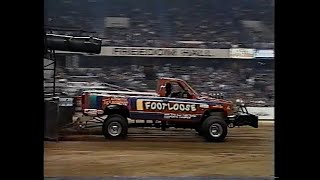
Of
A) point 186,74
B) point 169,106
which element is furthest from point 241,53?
point 169,106

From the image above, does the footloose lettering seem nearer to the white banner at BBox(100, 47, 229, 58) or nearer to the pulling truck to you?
the pulling truck

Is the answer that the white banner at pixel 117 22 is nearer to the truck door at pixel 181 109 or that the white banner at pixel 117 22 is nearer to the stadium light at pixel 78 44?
the stadium light at pixel 78 44

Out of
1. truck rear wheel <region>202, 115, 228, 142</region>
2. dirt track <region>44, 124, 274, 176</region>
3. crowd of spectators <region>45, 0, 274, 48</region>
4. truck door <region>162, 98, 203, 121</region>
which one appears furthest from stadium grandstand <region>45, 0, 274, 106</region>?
dirt track <region>44, 124, 274, 176</region>

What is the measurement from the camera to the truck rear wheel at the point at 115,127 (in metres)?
7.27

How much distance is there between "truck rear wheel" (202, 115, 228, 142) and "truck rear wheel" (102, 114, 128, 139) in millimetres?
1079

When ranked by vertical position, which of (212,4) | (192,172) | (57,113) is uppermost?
(212,4)

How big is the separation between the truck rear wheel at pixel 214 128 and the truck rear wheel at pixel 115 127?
1079 millimetres

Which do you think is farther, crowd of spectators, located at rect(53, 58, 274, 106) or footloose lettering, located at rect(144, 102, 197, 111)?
footloose lettering, located at rect(144, 102, 197, 111)

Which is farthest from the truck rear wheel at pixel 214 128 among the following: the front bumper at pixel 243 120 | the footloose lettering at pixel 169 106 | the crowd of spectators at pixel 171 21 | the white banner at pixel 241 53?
the crowd of spectators at pixel 171 21

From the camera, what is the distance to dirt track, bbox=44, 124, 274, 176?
4778mm

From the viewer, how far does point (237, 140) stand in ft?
23.7
